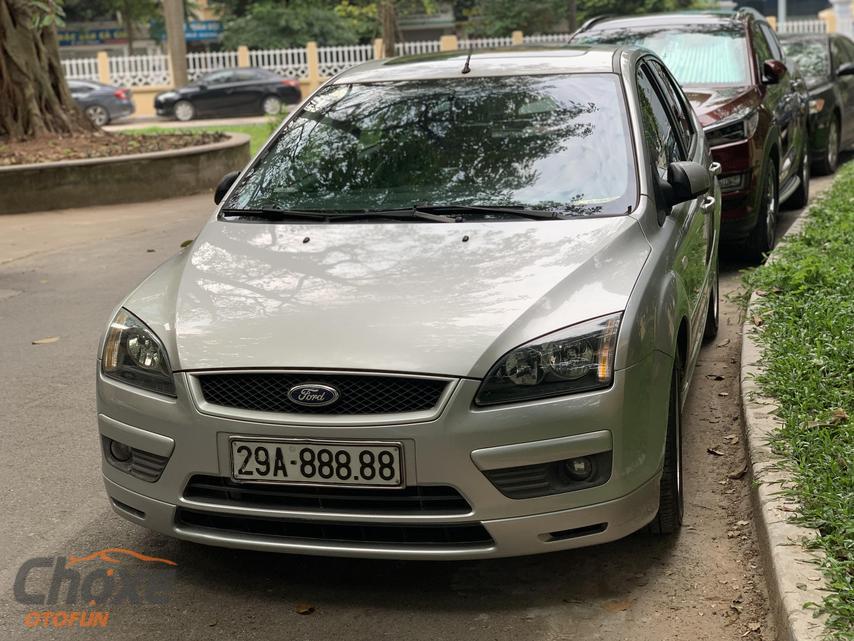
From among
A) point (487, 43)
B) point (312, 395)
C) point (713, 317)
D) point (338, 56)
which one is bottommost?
point (713, 317)

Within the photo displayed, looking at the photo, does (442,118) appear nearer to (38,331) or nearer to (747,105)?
(38,331)

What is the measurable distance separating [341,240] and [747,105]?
5.14 m

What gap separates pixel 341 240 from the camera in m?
4.27

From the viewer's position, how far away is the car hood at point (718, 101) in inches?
330

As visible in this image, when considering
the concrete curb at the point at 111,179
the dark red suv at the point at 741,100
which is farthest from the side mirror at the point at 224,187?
the concrete curb at the point at 111,179

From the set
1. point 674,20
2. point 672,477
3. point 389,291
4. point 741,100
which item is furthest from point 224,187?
point 674,20

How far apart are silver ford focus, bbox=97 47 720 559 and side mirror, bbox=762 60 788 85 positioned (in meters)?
5.03

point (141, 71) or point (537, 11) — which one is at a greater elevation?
point (537, 11)

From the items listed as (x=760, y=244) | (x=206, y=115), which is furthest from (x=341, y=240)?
(x=206, y=115)

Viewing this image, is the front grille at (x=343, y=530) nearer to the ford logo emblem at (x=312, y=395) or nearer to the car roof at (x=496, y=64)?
the ford logo emblem at (x=312, y=395)

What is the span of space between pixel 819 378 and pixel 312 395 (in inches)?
99.0

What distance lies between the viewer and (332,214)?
451 centimetres

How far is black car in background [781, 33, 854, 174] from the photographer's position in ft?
42.0

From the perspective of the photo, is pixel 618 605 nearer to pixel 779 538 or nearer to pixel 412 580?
pixel 779 538
